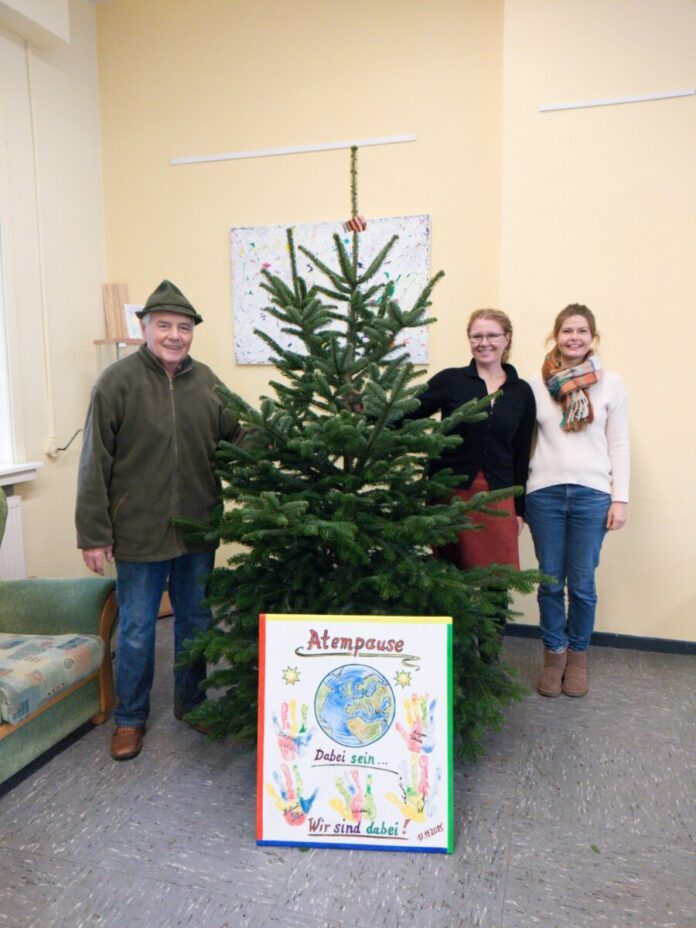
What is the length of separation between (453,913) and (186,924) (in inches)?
24.9

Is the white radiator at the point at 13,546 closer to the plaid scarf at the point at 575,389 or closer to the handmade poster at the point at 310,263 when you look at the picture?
the handmade poster at the point at 310,263

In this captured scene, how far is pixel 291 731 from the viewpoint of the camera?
176cm

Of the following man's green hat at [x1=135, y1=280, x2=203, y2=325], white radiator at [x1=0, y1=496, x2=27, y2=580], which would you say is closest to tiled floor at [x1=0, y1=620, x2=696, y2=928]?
white radiator at [x1=0, y1=496, x2=27, y2=580]

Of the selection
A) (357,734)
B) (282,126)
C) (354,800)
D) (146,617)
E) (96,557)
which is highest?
(282,126)

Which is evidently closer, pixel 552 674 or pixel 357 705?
pixel 357 705

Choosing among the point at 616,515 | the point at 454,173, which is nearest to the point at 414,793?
the point at 616,515

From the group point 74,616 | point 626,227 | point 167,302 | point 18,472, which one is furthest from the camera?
point 18,472

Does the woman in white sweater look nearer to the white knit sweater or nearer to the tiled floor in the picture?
the white knit sweater

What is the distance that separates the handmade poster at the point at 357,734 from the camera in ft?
5.69

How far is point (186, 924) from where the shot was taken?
1.53 metres

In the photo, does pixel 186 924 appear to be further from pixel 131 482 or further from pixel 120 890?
pixel 131 482

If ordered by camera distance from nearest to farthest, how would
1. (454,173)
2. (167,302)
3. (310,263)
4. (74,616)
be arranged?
(167,302) → (74,616) → (454,173) → (310,263)

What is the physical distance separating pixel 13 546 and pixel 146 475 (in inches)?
54.3

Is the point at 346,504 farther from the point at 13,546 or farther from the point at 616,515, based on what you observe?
the point at 13,546
